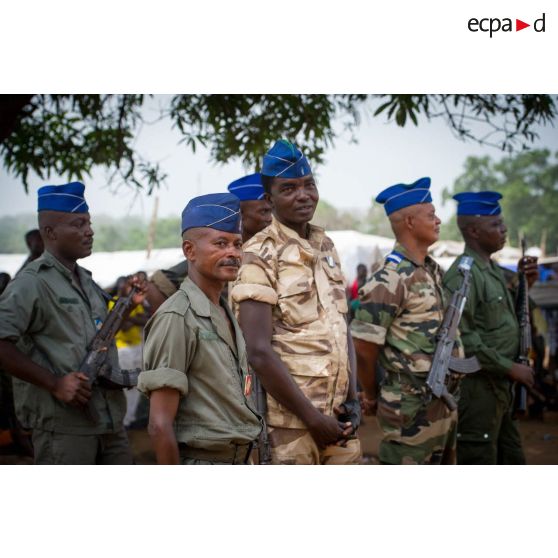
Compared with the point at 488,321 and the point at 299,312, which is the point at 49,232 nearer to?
the point at 299,312

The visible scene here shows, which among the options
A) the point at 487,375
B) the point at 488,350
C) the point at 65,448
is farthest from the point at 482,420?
the point at 65,448

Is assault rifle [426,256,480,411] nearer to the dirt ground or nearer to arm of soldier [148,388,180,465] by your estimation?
arm of soldier [148,388,180,465]

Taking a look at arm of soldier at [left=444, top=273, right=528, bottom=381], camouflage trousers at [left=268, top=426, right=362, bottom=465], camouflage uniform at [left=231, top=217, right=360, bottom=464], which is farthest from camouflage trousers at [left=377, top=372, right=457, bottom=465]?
camouflage trousers at [left=268, top=426, right=362, bottom=465]

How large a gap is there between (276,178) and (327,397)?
111cm

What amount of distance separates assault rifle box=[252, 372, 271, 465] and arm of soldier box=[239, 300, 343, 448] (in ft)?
0.30

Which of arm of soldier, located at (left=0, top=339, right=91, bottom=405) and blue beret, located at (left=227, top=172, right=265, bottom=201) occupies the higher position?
blue beret, located at (left=227, top=172, right=265, bottom=201)

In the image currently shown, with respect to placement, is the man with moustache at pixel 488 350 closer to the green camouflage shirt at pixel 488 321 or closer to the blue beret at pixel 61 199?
the green camouflage shirt at pixel 488 321

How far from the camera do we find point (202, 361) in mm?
2709

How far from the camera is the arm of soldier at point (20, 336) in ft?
11.8

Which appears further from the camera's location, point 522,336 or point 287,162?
point 522,336

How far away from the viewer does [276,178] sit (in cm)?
368

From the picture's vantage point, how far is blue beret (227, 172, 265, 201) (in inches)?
176

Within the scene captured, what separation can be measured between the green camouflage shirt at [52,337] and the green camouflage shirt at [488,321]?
94.2 inches

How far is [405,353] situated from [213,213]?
1810 millimetres
